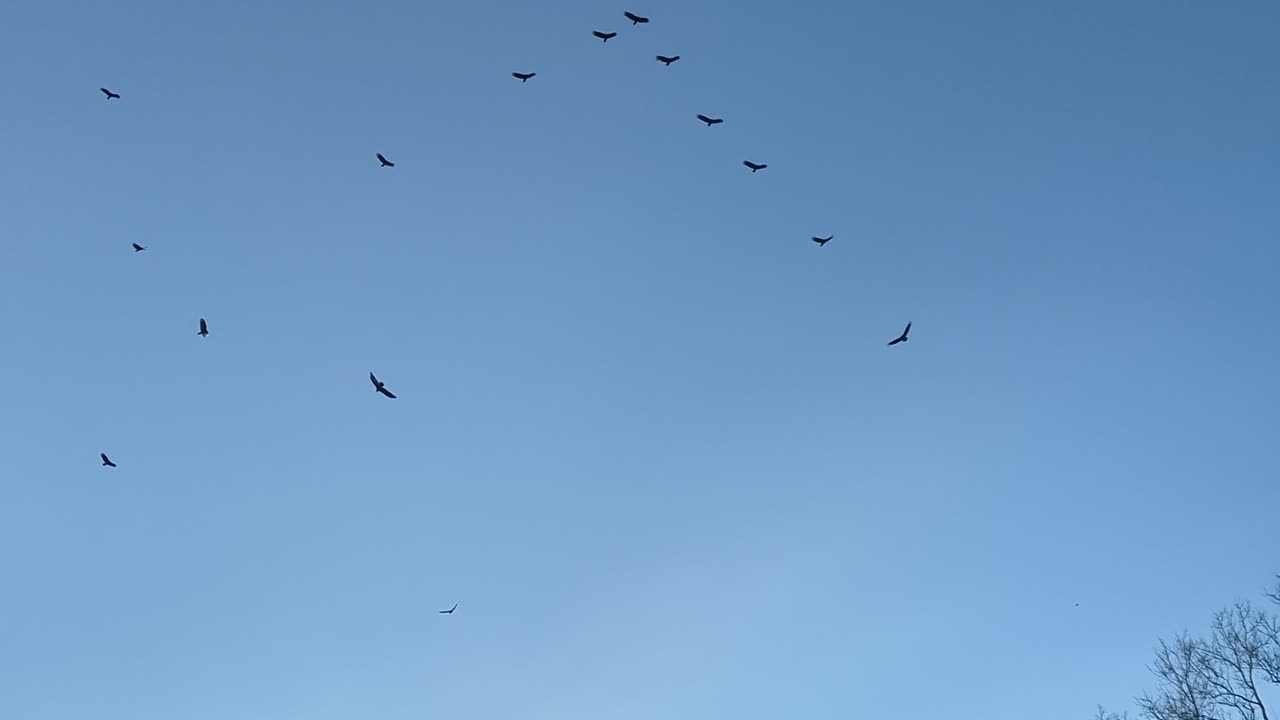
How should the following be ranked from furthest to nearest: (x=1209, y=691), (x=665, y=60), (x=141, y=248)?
(x=1209, y=691) < (x=141, y=248) < (x=665, y=60)

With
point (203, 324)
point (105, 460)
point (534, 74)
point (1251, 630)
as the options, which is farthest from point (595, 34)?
point (1251, 630)

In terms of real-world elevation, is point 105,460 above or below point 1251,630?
below

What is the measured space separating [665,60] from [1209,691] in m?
37.5

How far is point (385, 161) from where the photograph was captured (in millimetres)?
31516

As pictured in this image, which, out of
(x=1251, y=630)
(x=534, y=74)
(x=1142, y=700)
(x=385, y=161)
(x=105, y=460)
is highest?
(x=1251, y=630)

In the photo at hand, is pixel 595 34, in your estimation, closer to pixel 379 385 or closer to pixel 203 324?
pixel 379 385

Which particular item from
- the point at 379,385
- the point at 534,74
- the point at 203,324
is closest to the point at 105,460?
the point at 203,324

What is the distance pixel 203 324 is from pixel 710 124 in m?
18.5

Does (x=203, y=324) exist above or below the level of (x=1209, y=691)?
below

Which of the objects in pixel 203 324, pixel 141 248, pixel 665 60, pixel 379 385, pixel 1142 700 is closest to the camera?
pixel 379 385

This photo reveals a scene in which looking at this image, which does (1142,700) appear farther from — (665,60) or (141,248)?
(141,248)

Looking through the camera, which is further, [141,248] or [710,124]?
[141,248]

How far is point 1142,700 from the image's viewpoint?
4125 centimetres

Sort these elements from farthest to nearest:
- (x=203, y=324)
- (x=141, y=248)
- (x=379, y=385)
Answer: (x=141, y=248) < (x=203, y=324) < (x=379, y=385)
